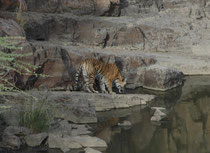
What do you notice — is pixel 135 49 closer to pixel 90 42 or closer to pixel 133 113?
pixel 90 42

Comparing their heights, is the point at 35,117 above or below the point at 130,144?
above

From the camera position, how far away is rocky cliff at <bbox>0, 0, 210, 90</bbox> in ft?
32.3

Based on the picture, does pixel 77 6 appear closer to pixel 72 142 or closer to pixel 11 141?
pixel 72 142

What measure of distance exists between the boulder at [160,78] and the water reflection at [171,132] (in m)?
1.10

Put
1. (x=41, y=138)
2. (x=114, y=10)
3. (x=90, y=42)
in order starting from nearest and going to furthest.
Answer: (x=41, y=138)
(x=90, y=42)
(x=114, y=10)

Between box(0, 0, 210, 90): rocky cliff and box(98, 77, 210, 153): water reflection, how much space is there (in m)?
1.92

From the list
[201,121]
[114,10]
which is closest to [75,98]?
[201,121]

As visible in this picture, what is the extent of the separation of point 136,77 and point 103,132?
4671 mm

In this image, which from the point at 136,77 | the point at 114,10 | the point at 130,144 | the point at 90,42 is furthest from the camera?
the point at 114,10

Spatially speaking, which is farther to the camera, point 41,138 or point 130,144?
point 130,144

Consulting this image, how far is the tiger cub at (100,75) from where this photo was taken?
396 inches

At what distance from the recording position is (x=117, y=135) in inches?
287

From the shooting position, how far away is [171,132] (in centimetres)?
750

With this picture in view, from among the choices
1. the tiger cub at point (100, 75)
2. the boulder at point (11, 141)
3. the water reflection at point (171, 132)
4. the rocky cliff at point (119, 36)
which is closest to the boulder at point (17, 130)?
the boulder at point (11, 141)
